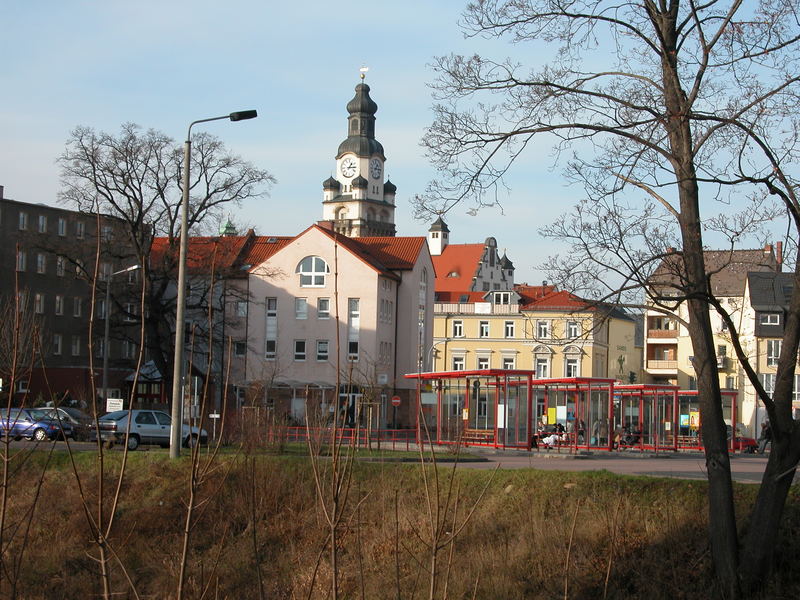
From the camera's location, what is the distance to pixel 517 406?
4056cm

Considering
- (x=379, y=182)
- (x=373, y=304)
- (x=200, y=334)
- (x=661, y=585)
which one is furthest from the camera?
(x=379, y=182)

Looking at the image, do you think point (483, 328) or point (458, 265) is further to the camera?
point (458, 265)

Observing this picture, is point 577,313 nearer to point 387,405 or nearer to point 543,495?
point 543,495

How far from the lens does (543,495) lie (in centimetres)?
1903

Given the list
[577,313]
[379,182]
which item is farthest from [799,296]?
[379,182]

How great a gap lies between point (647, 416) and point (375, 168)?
350 ft

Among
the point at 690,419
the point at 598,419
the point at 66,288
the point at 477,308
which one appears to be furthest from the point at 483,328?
the point at 598,419

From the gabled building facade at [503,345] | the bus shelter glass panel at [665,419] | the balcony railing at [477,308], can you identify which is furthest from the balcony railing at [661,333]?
the bus shelter glass panel at [665,419]

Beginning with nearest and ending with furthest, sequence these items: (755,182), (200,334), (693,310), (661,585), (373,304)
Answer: (755,182), (693,310), (661,585), (200,334), (373,304)

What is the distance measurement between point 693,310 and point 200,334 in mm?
38712

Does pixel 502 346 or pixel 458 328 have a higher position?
pixel 458 328

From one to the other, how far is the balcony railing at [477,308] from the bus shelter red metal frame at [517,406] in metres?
44.5

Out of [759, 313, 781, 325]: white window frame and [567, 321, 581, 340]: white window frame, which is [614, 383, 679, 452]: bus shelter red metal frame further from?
[567, 321, 581, 340]: white window frame

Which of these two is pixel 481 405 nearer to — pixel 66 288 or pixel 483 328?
pixel 66 288
